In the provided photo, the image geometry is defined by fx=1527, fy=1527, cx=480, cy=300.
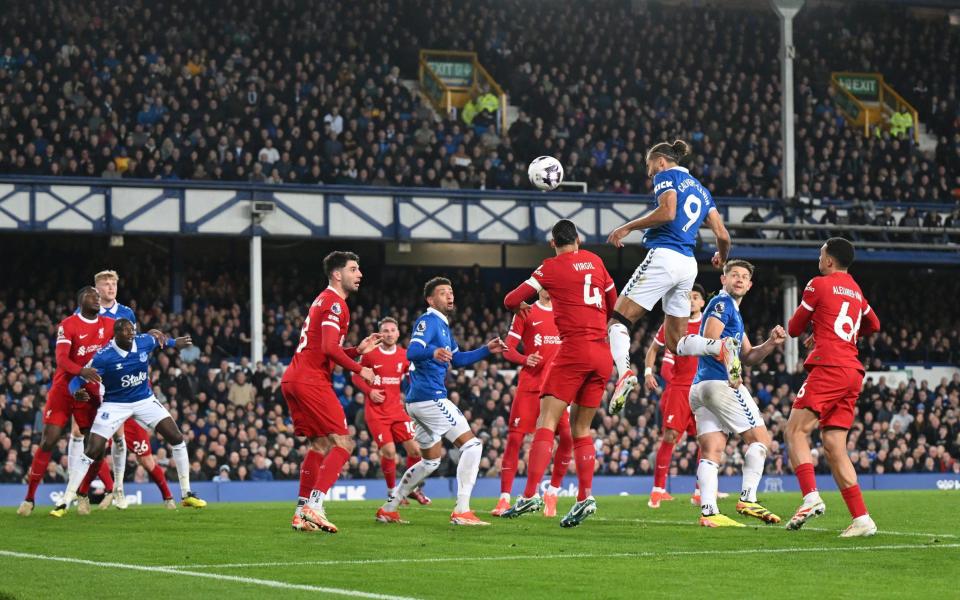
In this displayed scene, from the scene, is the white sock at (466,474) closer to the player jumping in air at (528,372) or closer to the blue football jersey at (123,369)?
the player jumping in air at (528,372)

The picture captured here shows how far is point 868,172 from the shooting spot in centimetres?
4050

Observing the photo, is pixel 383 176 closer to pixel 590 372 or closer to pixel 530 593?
pixel 590 372

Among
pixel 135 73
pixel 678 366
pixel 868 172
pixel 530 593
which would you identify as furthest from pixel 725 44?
pixel 530 593

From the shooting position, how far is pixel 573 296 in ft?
45.2

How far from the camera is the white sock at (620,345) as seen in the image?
1336 centimetres

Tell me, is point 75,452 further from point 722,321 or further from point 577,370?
Answer: point 722,321

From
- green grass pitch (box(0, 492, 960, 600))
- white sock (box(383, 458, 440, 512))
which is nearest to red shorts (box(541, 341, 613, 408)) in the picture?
green grass pitch (box(0, 492, 960, 600))

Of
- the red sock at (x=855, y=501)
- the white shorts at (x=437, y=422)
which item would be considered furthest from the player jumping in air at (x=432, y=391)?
the red sock at (x=855, y=501)

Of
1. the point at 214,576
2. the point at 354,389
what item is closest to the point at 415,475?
the point at 214,576

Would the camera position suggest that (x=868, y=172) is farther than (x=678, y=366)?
Yes

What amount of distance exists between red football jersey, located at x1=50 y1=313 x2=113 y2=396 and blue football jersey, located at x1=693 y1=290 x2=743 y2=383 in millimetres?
7221

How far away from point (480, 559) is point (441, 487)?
58.5ft

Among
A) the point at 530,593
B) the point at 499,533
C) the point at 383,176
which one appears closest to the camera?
the point at 530,593

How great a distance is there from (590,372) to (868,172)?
94.1ft
